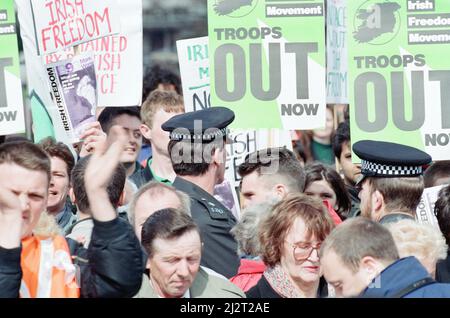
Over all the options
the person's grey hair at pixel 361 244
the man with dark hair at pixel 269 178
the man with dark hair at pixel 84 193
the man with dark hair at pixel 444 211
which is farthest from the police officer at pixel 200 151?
the person's grey hair at pixel 361 244

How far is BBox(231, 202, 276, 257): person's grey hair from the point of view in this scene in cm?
561

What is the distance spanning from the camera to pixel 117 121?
8336 mm

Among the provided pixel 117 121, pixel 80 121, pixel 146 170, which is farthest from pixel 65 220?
pixel 117 121

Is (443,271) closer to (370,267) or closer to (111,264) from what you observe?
(370,267)

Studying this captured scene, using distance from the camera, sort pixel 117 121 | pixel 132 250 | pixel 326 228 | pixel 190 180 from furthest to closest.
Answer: pixel 117 121, pixel 190 180, pixel 326 228, pixel 132 250

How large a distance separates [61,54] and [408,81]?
7.41ft

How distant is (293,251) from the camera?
5.41 m

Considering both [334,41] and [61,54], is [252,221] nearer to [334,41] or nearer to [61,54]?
[61,54]

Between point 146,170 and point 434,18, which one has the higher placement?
point 434,18

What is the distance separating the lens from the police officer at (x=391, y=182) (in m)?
6.07

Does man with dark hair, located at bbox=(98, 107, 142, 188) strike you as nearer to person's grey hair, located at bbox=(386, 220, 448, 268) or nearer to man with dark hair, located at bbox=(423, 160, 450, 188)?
man with dark hair, located at bbox=(423, 160, 450, 188)

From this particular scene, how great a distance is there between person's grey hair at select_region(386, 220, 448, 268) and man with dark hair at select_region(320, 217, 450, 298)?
1.96ft

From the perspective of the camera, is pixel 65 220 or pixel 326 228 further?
pixel 65 220

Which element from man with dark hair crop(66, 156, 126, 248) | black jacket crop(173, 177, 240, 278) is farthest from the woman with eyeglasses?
man with dark hair crop(66, 156, 126, 248)
